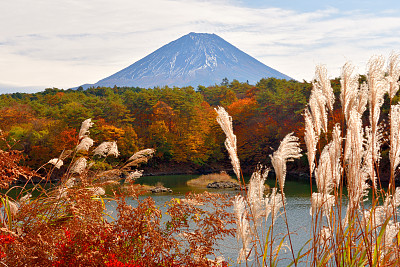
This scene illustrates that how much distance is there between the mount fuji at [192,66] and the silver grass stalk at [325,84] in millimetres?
127537

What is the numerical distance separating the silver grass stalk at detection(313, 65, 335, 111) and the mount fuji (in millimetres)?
127537

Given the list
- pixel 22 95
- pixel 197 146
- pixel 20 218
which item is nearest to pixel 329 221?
pixel 20 218

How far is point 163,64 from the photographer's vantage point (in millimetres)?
137875

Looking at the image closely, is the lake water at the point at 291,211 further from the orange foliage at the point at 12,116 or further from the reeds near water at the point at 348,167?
the orange foliage at the point at 12,116

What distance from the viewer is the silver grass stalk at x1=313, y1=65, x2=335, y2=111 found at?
2.29 meters

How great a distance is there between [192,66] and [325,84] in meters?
142

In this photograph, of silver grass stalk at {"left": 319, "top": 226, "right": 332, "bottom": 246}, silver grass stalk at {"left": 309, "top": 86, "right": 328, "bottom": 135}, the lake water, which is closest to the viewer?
silver grass stalk at {"left": 309, "top": 86, "right": 328, "bottom": 135}

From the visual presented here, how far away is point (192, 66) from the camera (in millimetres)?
142250

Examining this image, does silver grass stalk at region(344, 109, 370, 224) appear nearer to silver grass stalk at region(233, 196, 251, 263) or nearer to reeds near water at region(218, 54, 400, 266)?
reeds near water at region(218, 54, 400, 266)

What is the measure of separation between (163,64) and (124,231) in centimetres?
13776

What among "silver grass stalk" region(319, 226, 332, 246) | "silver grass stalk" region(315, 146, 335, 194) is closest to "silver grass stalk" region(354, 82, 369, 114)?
"silver grass stalk" region(315, 146, 335, 194)

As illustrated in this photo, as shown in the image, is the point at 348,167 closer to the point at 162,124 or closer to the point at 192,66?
the point at 162,124

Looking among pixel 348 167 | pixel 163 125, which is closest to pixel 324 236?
pixel 348 167

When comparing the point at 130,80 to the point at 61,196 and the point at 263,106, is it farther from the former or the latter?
the point at 61,196
